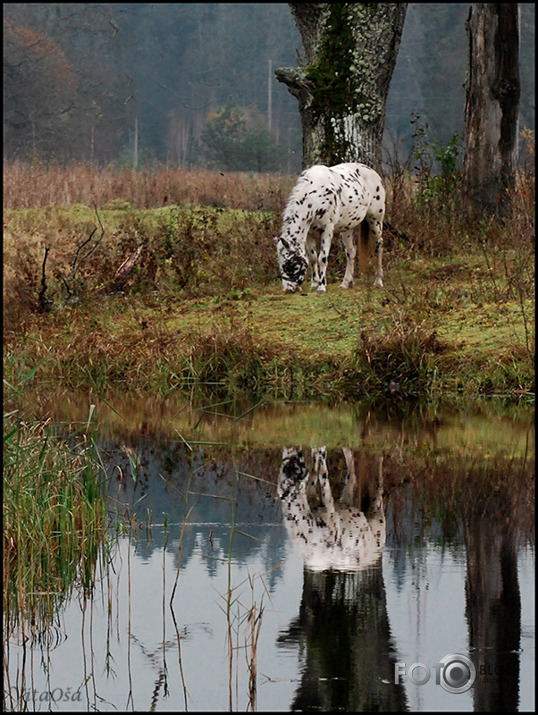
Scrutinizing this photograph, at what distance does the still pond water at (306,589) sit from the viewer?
15.6ft

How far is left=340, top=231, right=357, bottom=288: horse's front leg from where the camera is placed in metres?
15.9

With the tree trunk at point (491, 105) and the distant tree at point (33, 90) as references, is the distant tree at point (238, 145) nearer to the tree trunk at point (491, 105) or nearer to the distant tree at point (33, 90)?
the distant tree at point (33, 90)

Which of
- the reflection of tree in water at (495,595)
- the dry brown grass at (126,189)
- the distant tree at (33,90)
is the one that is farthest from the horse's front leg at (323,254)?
the distant tree at (33,90)

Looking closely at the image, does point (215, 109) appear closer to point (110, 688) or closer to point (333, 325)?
point (333, 325)

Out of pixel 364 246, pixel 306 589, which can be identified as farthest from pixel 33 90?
pixel 306 589

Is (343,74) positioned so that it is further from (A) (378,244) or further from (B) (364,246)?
(A) (378,244)

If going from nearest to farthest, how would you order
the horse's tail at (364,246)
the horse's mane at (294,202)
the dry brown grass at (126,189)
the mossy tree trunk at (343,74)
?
the horse's mane at (294,202) < the horse's tail at (364,246) < the mossy tree trunk at (343,74) < the dry brown grass at (126,189)

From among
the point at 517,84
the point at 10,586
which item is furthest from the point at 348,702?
the point at 517,84

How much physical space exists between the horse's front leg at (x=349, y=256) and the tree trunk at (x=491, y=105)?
12.4 feet

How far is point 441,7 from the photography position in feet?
182

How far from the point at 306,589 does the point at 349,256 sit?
33.9ft

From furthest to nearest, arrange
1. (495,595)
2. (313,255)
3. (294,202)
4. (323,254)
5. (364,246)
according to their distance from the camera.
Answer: (364,246) → (313,255) → (323,254) → (294,202) → (495,595)

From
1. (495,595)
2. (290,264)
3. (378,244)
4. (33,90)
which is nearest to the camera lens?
(495,595)

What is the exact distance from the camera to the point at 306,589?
5926mm
